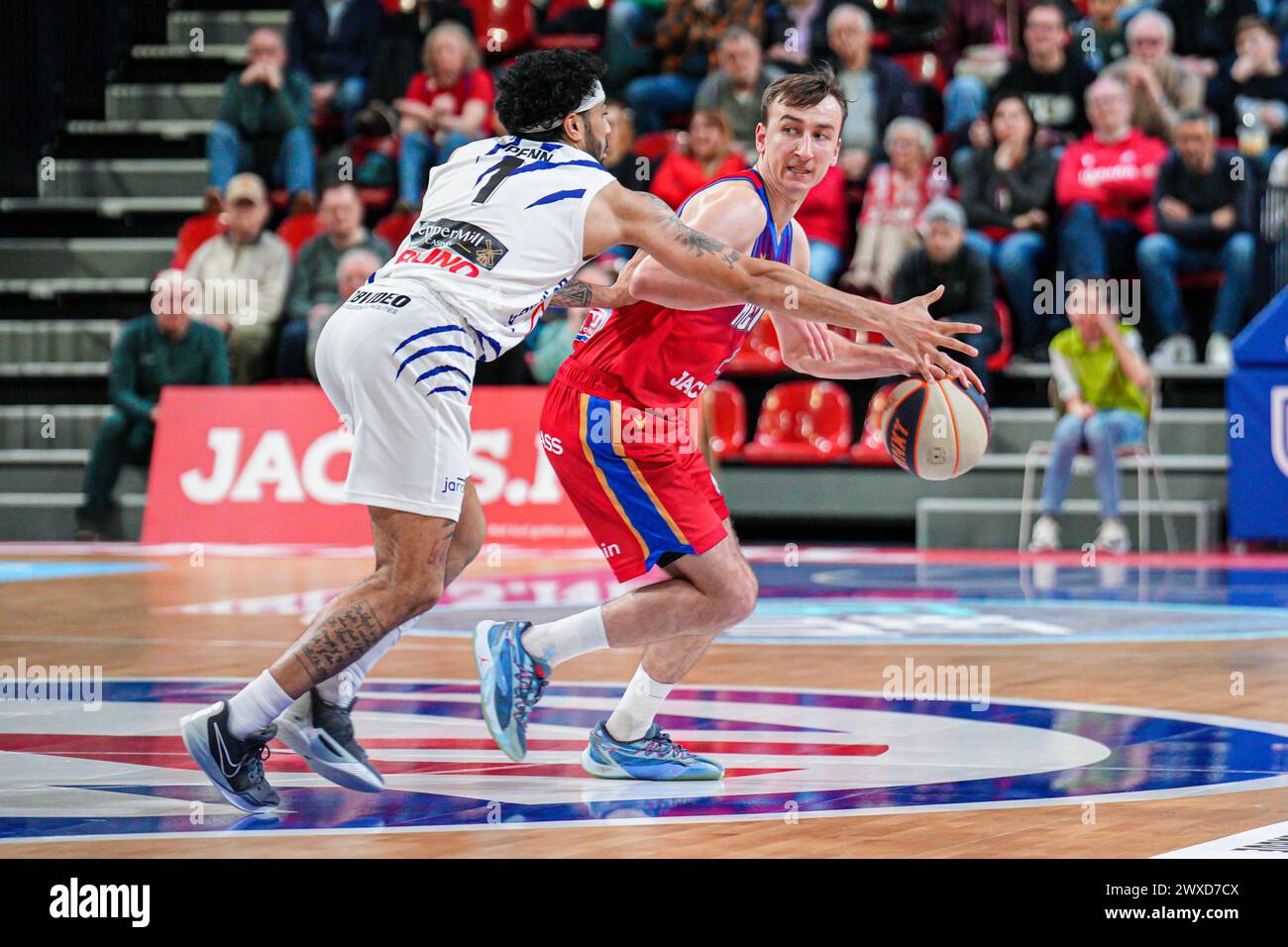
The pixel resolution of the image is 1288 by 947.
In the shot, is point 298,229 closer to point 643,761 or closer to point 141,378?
point 141,378

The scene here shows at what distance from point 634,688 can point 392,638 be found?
0.79m

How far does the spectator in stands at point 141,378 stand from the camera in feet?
45.3

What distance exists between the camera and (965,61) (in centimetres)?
1486

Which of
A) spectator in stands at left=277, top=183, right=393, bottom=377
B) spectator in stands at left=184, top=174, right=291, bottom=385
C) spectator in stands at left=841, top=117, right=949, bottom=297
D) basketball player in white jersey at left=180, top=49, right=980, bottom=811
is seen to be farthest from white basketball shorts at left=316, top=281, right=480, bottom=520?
spectator in stands at left=184, top=174, right=291, bottom=385

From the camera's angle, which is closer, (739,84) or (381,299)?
(381,299)

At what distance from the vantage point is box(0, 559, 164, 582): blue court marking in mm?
11305

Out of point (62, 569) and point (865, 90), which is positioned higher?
point (865, 90)

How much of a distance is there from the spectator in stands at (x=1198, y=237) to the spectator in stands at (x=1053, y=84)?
4.22 ft

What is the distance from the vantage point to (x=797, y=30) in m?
15.2

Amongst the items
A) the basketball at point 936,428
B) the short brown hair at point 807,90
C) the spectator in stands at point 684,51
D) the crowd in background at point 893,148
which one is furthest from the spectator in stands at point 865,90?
the short brown hair at point 807,90

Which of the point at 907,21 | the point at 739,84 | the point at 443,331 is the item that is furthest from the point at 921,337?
the point at 907,21

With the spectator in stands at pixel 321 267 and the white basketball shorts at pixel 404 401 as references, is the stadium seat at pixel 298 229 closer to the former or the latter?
the spectator in stands at pixel 321 267

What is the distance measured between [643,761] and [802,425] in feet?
28.4
